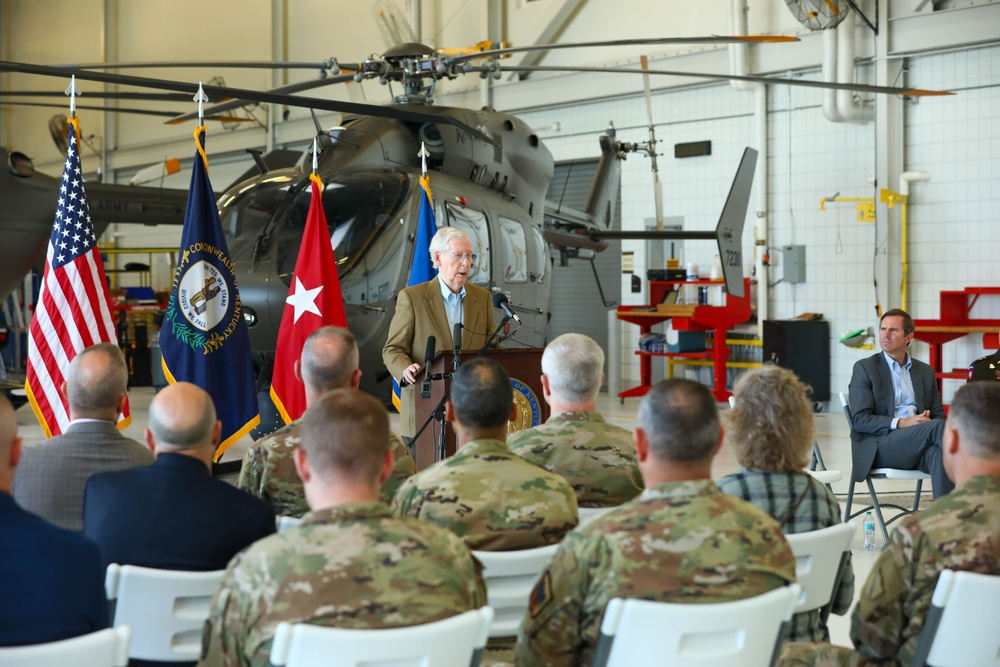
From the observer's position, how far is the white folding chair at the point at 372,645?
1355 millimetres

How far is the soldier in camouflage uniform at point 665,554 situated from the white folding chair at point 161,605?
23.9 inches

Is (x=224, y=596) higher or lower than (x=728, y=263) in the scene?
lower

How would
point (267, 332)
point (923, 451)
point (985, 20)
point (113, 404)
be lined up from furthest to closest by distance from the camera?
point (985, 20) < point (267, 332) < point (923, 451) < point (113, 404)

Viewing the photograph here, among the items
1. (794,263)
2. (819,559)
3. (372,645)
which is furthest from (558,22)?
(372,645)

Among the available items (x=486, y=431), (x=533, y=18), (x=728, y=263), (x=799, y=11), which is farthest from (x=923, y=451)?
(x=533, y=18)

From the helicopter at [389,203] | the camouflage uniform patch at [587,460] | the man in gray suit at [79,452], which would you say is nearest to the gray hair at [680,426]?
the camouflage uniform patch at [587,460]

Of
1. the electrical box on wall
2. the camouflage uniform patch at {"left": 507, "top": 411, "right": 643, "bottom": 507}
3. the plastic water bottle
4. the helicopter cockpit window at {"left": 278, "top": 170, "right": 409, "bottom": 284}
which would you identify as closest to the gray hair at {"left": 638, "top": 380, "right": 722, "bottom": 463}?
the camouflage uniform patch at {"left": 507, "top": 411, "right": 643, "bottom": 507}

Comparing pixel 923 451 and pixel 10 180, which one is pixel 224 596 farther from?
pixel 10 180

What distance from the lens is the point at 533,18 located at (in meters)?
12.1

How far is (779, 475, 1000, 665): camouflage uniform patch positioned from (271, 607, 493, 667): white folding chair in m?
0.89

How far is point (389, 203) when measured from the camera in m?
6.53

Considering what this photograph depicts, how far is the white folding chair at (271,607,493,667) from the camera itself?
4.45 ft

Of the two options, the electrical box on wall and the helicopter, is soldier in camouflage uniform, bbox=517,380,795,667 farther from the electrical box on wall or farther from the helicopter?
the electrical box on wall

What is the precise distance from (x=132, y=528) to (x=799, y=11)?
8.75 meters
